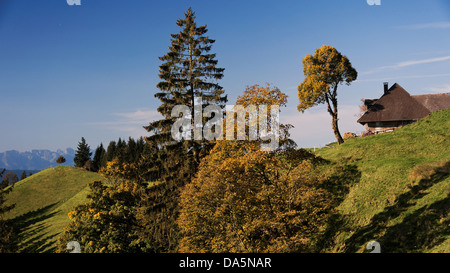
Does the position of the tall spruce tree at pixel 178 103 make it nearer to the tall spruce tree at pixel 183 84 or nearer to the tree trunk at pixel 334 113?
the tall spruce tree at pixel 183 84

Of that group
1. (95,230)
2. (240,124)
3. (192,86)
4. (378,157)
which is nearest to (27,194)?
(95,230)

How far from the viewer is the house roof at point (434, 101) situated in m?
46.2

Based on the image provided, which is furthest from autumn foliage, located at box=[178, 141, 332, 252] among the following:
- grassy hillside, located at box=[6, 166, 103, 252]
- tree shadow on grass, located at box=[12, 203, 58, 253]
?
tree shadow on grass, located at box=[12, 203, 58, 253]

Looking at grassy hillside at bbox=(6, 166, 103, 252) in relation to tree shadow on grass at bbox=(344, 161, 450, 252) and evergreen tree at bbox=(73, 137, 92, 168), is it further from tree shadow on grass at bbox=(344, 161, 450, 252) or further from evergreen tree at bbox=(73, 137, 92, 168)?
tree shadow on grass at bbox=(344, 161, 450, 252)

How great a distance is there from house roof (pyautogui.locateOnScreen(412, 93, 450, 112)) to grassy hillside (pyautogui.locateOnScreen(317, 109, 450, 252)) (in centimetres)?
1503

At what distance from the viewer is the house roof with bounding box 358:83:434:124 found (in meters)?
45.2

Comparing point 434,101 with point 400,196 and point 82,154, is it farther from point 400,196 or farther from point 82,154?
point 82,154

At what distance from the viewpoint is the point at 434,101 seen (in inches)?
1853

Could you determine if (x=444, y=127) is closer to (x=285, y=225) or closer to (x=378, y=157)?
(x=378, y=157)

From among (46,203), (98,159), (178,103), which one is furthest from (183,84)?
(98,159)

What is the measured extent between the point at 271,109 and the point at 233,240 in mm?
9826

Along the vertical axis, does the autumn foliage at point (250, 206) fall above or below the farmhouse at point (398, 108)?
below

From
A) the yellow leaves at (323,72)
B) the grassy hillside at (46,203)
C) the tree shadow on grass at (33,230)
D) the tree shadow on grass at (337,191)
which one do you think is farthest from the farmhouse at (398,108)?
the tree shadow on grass at (33,230)

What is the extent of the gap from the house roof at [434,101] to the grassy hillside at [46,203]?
58177 mm
